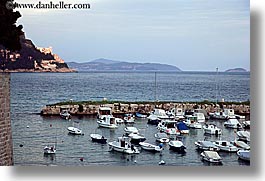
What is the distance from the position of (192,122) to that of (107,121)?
0.57 metres

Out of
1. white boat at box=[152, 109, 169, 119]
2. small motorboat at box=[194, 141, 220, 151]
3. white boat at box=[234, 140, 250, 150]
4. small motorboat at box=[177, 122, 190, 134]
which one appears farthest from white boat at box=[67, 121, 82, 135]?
white boat at box=[234, 140, 250, 150]

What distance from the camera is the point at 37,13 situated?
3721 mm

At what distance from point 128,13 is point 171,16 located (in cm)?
28

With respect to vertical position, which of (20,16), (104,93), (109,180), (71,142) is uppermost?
(20,16)

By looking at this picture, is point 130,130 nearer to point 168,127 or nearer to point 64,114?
point 168,127

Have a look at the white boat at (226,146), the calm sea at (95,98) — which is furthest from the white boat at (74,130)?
the white boat at (226,146)

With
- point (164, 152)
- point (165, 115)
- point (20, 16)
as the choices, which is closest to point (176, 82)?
point (165, 115)

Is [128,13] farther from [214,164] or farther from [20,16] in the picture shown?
[214,164]

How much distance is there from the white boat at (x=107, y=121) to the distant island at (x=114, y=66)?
0.31m

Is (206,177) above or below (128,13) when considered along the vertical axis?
below

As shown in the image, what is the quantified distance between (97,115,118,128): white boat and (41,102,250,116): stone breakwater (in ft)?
0.15

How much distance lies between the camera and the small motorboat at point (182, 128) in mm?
3852

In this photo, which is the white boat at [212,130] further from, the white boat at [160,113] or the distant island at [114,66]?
the distant island at [114,66]

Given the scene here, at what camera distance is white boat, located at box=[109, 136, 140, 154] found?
3.78 meters
